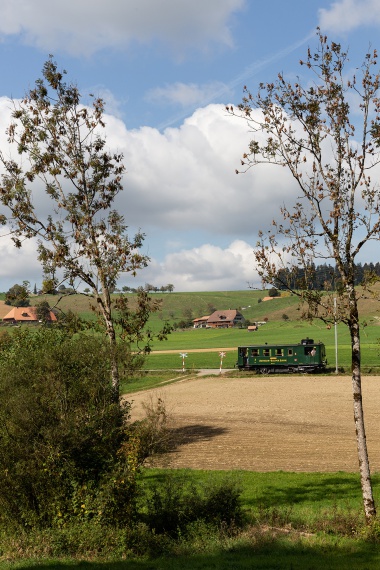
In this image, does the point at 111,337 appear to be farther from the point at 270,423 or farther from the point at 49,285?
the point at 270,423

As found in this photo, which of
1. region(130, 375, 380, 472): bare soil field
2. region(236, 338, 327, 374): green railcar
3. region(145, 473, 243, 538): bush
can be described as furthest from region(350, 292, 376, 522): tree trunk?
region(236, 338, 327, 374): green railcar

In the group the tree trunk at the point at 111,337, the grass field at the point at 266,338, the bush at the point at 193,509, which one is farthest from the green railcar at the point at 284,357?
the bush at the point at 193,509

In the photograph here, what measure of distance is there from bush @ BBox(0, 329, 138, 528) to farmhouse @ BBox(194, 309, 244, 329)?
154 m

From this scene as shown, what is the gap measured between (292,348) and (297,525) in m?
50.8

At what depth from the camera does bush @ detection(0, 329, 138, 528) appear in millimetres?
13164

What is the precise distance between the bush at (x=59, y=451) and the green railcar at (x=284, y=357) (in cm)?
5178

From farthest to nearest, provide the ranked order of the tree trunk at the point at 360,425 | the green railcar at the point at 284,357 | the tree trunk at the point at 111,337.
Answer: the green railcar at the point at 284,357 < the tree trunk at the point at 111,337 < the tree trunk at the point at 360,425

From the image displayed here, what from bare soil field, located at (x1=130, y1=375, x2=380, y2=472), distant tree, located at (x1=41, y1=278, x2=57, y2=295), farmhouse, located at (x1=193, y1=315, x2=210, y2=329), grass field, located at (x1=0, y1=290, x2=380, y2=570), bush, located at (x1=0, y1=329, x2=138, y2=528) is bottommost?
bare soil field, located at (x1=130, y1=375, x2=380, y2=472)

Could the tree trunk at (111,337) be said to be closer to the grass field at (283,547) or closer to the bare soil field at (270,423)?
the bare soil field at (270,423)

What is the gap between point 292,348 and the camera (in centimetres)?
6450

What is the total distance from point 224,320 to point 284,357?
106m

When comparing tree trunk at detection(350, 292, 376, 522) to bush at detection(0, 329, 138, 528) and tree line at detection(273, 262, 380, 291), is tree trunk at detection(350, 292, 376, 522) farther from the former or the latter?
bush at detection(0, 329, 138, 528)

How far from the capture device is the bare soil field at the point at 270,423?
25.3 meters

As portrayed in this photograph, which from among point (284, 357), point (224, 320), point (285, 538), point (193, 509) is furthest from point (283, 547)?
point (224, 320)
